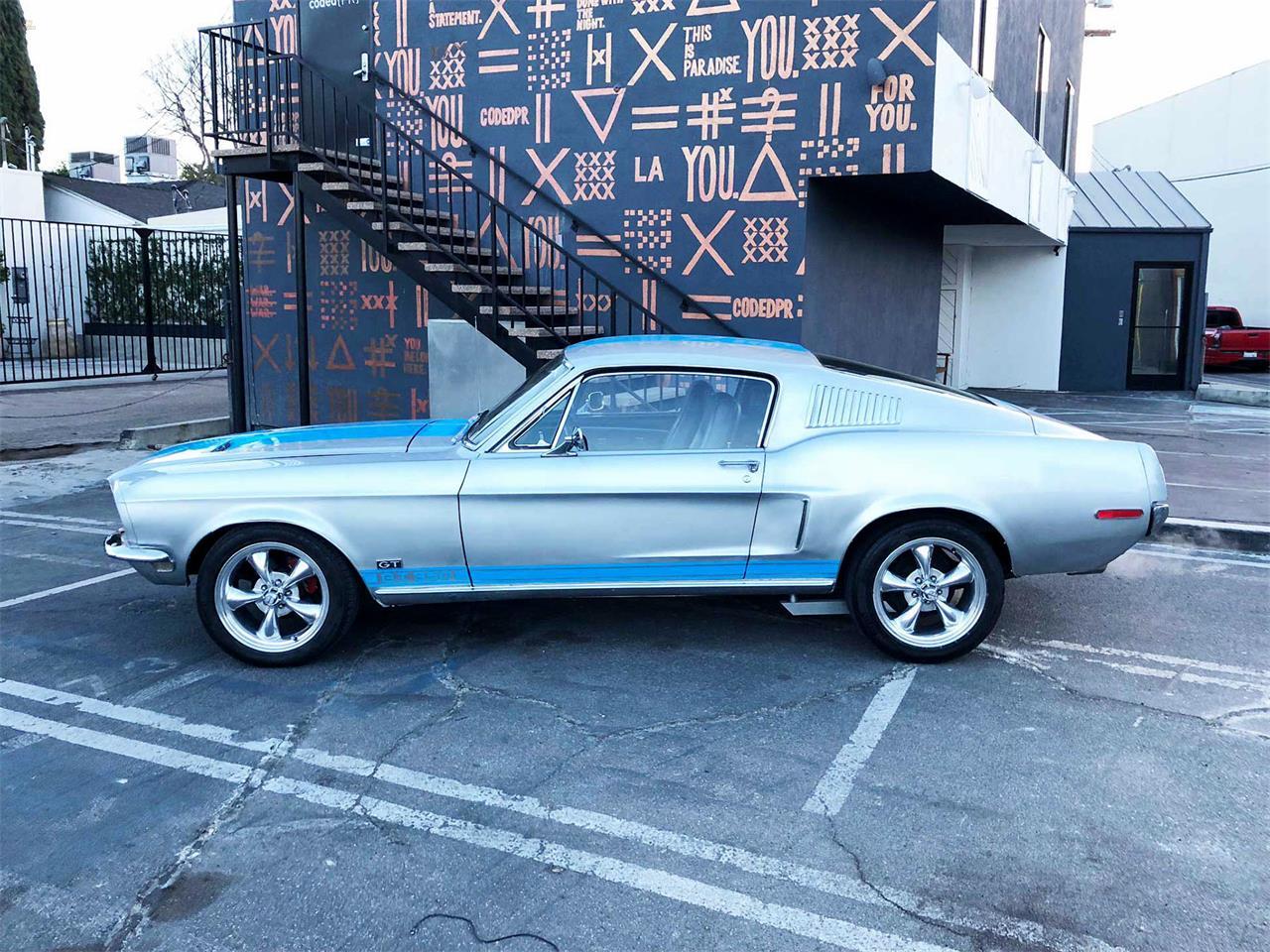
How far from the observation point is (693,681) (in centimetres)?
491

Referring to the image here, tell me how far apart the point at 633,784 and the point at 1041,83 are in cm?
1457

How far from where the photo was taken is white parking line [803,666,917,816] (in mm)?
3793

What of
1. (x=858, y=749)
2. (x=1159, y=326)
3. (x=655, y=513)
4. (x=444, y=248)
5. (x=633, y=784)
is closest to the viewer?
(x=633, y=784)

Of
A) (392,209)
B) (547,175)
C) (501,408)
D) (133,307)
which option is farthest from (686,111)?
(133,307)

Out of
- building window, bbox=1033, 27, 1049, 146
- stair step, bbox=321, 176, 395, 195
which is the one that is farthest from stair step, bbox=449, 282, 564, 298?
building window, bbox=1033, 27, 1049, 146

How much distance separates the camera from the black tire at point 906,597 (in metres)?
4.96

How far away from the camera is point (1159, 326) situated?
2044 cm

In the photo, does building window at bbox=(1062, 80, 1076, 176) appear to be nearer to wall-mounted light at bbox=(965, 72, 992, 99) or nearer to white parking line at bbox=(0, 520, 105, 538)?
wall-mounted light at bbox=(965, 72, 992, 99)

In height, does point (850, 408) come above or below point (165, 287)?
below

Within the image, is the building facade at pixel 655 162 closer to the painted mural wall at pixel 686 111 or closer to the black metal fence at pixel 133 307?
the painted mural wall at pixel 686 111

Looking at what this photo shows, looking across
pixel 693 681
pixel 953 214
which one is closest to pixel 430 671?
pixel 693 681

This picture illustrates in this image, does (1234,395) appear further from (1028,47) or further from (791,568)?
A: (791,568)

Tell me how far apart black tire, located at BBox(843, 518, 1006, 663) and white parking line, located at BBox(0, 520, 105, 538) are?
5658mm

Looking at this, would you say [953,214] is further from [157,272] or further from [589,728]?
[157,272]
